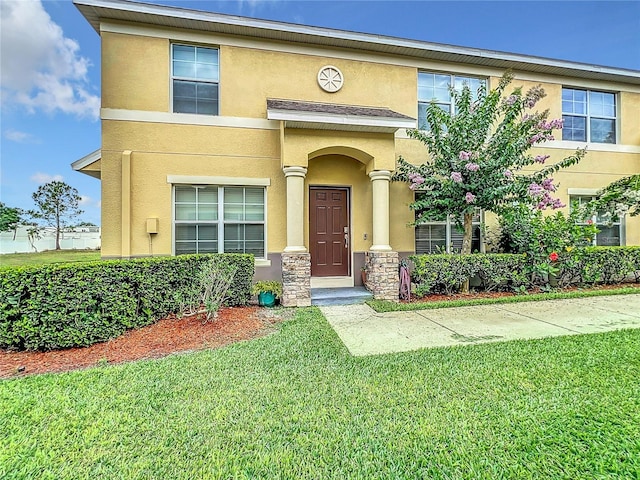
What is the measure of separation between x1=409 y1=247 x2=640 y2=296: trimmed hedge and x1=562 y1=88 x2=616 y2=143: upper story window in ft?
13.2

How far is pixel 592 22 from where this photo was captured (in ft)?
43.8

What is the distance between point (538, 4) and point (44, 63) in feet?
60.6

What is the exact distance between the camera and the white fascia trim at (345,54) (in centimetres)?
764

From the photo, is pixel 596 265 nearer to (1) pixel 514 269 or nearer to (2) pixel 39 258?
(1) pixel 514 269

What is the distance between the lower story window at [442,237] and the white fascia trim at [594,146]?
3.61m

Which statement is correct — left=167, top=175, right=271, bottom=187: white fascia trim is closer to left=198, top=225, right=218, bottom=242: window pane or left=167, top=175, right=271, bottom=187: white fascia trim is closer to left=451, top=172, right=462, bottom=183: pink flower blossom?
left=198, top=225, right=218, bottom=242: window pane

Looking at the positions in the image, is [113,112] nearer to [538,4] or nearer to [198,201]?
[198,201]

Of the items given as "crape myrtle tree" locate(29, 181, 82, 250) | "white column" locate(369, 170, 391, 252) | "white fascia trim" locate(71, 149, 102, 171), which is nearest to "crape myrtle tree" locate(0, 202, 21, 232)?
"crape myrtle tree" locate(29, 181, 82, 250)

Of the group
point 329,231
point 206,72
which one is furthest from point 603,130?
Answer: point 206,72

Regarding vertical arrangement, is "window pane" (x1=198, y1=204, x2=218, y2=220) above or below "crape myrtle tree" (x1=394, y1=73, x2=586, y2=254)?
below

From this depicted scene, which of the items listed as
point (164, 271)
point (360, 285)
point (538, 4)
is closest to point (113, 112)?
point (164, 271)

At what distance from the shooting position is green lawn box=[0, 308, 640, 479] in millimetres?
2273

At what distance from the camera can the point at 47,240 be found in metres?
20.1

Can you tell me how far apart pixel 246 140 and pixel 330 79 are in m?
2.90
